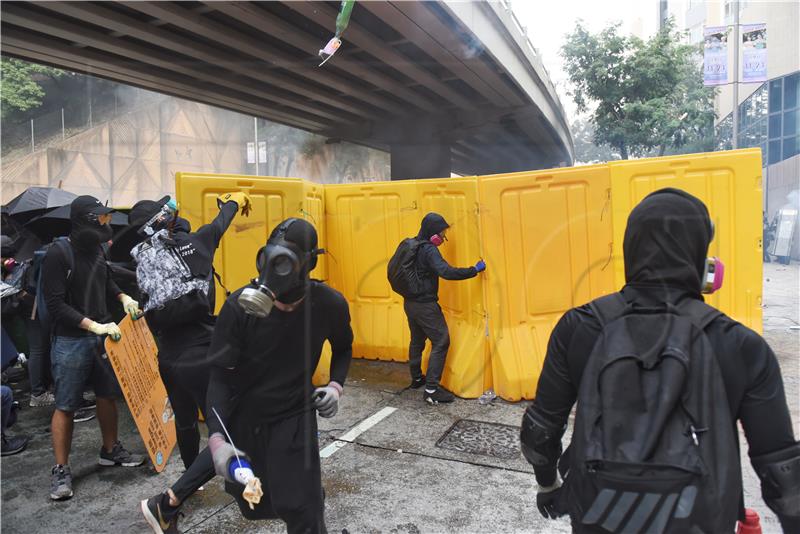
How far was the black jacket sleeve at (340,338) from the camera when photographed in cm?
257

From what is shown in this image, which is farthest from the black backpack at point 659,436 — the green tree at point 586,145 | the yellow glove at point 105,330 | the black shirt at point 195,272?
the green tree at point 586,145

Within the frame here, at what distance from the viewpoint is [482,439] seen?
14.8 feet

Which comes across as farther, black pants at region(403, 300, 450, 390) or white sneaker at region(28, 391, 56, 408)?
white sneaker at region(28, 391, 56, 408)

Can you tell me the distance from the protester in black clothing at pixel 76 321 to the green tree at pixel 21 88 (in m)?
22.5

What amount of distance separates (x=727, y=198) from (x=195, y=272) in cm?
462

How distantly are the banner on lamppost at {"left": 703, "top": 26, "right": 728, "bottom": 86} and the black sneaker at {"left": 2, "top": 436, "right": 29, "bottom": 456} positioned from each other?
16921mm

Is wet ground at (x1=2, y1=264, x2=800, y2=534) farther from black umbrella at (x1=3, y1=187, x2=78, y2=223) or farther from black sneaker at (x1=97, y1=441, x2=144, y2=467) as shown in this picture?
black umbrella at (x1=3, y1=187, x2=78, y2=223)

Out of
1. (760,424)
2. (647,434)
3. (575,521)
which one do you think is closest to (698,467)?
(647,434)

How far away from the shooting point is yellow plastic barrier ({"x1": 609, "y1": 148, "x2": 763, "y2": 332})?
16.3 feet

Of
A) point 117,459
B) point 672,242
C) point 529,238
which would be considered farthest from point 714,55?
point 117,459

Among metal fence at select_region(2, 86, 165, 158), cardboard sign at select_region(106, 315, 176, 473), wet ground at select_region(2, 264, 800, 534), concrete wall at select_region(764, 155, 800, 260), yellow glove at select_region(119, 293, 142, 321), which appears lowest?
wet ground at select_region(2, 264, 800, 534)

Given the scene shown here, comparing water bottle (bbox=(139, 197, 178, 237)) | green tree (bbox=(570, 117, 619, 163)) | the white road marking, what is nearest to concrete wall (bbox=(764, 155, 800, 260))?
green tree (bbox=(570, 117, 619, 163))

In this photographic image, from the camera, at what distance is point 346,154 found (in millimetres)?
38125

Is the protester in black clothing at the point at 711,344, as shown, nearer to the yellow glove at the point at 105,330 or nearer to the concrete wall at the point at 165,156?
the yellow glove at the point at 105,330
